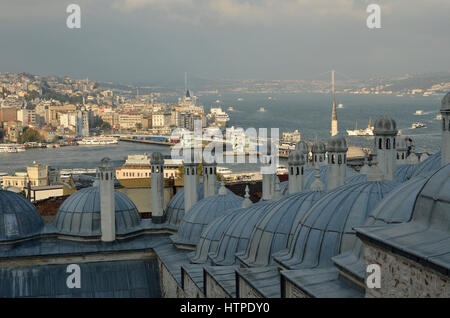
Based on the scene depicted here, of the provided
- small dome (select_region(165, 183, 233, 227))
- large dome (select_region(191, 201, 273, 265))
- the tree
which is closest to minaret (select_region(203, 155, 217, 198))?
small dome (select_region(165, 183, 233, 227))

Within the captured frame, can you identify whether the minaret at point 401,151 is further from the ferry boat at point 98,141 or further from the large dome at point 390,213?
the ferry boat at point 98,141

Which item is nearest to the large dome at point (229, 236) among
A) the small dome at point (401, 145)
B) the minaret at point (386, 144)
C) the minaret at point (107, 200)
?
the minaret at point (386, 144)

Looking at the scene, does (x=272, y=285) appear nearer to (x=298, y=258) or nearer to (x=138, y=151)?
(x=298, y=258)

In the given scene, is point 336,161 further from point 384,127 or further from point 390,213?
point 390,213

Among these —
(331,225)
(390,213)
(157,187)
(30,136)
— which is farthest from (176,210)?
(30,136)

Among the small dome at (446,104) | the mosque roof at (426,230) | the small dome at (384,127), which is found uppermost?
the small dome at (446,104)

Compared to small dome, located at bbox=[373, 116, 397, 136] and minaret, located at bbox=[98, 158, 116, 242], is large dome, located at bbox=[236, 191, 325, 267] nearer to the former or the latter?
small dome, located at bbox=[373, 116, 397, 136]
